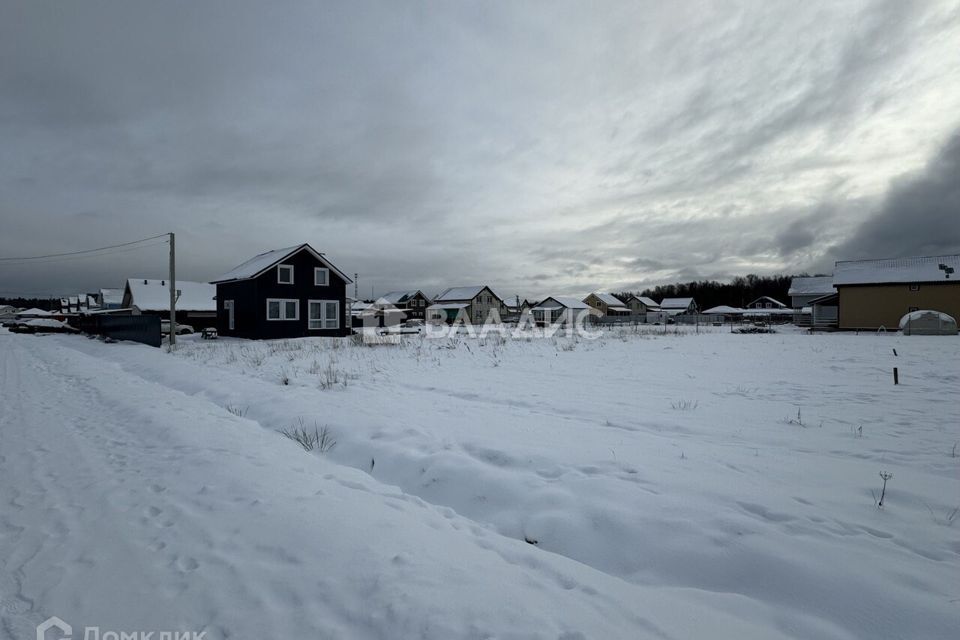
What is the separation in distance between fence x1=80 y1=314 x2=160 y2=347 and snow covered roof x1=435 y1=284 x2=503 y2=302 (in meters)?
Answer: 47.5

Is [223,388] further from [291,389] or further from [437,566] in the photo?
[437,566]

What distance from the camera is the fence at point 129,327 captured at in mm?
23105

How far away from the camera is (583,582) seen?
2998 millimetres

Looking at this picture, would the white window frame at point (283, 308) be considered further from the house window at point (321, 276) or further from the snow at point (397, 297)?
the snow at point (397, 297)

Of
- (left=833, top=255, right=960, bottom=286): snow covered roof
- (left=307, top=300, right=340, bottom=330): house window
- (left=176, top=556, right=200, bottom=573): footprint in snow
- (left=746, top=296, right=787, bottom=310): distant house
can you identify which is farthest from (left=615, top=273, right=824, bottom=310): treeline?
(left=176, top=556, right=200, bottom=573): footprint in snow

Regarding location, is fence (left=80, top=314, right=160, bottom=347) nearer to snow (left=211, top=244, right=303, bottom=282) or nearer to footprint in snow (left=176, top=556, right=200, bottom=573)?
snow (left=211, top=244, right=303, bottom=282)

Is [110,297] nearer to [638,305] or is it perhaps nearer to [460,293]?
[460,293]

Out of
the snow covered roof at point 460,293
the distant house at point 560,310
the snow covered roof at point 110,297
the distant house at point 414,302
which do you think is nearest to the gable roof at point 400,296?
the distant house at point 414,302

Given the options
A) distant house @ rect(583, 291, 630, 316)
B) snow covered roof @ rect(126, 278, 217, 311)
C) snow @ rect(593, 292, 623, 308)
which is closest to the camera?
snow covered roof @ rect(126, 278, 217, 311)

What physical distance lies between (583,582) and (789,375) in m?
11.3

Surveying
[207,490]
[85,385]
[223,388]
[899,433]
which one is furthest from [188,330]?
[899,433]

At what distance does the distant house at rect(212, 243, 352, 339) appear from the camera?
2769 centimetres

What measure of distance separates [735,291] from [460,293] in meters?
82.8

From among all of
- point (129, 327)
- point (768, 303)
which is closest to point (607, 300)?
point (768, 303)
